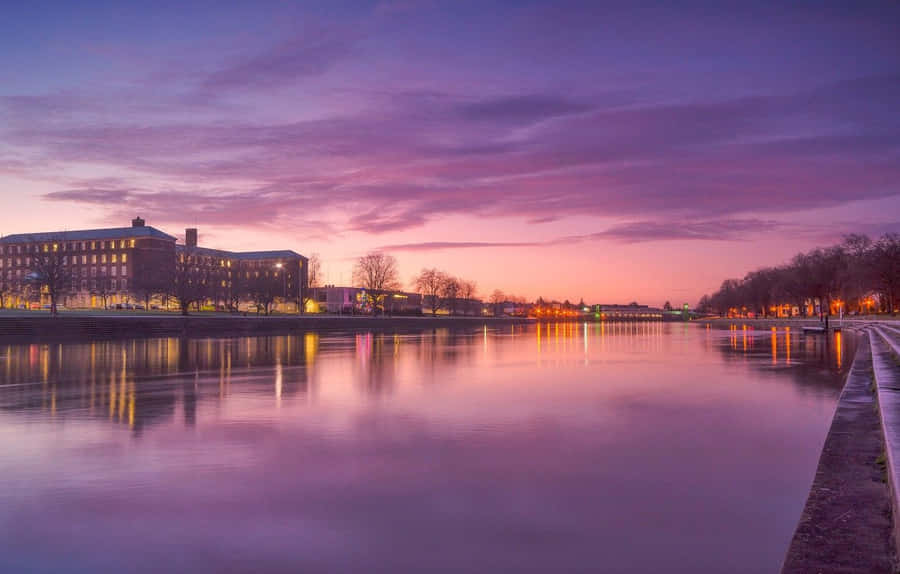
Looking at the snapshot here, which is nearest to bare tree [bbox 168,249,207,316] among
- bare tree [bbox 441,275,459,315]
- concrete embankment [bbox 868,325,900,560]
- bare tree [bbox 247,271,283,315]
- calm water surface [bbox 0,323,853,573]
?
bare tree [bbox 247,271,283,315]

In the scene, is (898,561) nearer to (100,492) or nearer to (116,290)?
(100,492)

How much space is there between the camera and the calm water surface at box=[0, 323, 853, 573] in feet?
23.8

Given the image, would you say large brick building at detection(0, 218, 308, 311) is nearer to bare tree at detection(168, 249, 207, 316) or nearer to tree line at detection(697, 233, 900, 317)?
bare tree at detection(168, 249, 207, 316)

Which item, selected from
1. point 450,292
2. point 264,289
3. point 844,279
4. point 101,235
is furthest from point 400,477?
point 450,292

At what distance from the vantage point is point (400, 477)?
10.4m

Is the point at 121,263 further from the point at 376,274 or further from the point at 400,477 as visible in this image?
the point at 400,477

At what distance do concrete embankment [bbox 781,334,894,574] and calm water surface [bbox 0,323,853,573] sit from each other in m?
0.37

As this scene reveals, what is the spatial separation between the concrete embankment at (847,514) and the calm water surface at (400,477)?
37 centimetres

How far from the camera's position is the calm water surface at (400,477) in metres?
7.27

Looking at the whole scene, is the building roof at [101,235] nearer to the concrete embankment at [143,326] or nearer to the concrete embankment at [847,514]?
the concrete embankment at [143,326]

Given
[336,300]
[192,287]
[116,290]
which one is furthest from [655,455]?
[336,300]

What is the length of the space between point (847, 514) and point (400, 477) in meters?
5.60

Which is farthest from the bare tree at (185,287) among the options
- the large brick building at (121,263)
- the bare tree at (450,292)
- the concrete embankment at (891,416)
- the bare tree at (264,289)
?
the bare tree at (450,292)

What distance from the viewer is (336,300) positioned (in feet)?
639
